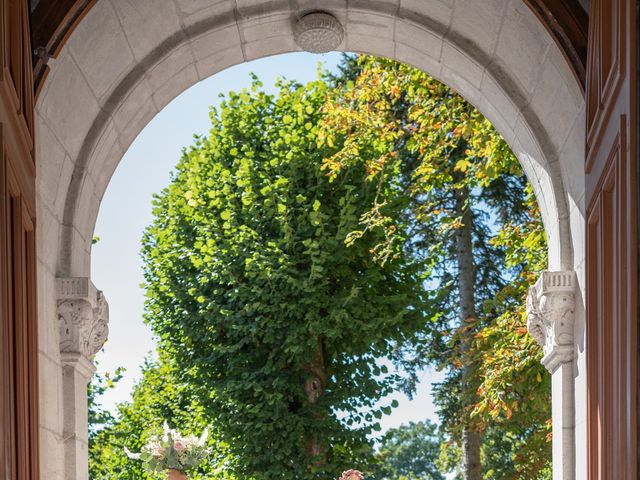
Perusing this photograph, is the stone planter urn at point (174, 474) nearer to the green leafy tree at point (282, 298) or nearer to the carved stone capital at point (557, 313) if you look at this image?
the carved stone capital at point (557, 313)

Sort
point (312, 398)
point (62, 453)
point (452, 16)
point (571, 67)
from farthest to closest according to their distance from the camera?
point (312, 398), point (452, 16), point (62, 453), point (571, 67)

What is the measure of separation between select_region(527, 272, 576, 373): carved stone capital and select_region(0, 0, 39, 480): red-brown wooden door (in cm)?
294

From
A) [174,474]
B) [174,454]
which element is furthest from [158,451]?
[174,474]

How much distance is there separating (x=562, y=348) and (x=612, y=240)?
1.92 meters

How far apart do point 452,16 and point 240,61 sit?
5.84 feet

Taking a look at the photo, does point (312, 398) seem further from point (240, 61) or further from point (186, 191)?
point (240, 61)

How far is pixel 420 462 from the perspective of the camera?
183 feet

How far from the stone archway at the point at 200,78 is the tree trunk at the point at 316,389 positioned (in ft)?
Answer: 33.8

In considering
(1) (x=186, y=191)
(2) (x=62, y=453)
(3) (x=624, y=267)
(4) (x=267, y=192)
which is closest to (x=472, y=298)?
(4) (x=267, y=192)

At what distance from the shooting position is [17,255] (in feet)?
15.2

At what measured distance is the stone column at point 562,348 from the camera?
20.9 feet

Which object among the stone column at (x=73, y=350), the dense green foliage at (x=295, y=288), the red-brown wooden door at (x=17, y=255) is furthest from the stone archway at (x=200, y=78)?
the dense green foliage at (x=295, y=288)

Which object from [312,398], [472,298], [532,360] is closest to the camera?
[532,360]

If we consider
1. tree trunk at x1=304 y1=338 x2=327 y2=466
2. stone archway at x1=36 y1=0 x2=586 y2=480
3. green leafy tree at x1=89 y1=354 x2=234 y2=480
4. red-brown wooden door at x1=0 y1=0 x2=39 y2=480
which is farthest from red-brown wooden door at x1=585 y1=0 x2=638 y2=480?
green leafy tree at x1=89 y1=354 x2=234 y2=480
